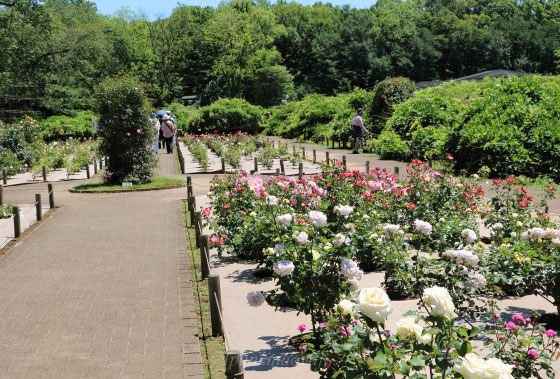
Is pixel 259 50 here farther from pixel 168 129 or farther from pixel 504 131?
pixel 504 131

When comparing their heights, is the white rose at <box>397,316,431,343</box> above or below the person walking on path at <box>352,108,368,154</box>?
below

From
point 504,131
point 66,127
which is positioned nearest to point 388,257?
point 504,131

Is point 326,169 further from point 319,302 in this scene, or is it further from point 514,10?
point 514,10

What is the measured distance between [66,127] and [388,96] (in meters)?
27.5

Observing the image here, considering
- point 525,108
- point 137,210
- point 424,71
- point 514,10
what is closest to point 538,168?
point 525,108

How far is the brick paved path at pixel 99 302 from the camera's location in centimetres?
557

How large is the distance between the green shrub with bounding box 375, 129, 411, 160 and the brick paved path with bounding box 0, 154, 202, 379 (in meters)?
11.3

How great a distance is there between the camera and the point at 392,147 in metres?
22.3

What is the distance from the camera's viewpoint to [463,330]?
115 inches

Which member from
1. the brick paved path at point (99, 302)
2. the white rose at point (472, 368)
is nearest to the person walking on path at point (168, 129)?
the brick paved path at point (99, 302)

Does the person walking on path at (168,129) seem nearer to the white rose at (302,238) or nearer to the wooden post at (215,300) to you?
the wooden post at (215,300)

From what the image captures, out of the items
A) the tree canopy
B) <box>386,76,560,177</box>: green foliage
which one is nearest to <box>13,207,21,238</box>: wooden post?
<box>386,76,560,177</box>: green foliage

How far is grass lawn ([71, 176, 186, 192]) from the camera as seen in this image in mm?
17641

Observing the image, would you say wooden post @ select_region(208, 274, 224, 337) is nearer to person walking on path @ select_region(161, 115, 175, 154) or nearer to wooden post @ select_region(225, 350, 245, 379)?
wooden post @ select_region(225, 350, 245, 379)
